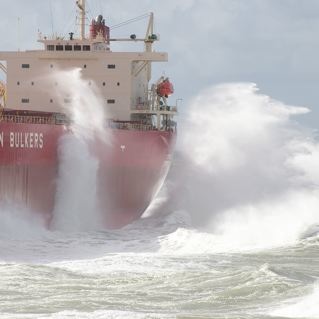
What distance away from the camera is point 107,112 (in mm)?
30766

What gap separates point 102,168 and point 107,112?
3.15m

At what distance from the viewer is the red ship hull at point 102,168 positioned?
24.5 meters

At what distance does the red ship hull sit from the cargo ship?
1.2 inches

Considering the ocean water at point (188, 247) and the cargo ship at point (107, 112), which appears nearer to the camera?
the ocean water at point (188, 247)

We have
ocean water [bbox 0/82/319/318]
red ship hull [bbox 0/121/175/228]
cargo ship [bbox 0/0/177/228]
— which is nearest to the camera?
ocean water [bbox 0/82/319/318]

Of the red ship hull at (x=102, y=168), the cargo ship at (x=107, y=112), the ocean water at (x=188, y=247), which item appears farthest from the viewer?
the cargo ship at (x=107, y=112)

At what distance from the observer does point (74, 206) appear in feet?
87.6

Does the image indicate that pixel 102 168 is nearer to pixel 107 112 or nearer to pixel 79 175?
Answer: pixel 79 175

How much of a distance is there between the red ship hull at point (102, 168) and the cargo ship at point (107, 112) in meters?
0.03

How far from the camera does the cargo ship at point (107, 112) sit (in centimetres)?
2630

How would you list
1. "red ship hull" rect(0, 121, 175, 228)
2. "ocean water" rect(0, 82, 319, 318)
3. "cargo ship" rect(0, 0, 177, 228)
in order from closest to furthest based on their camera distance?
"ocean water" rect(0, 82, 319, 318), "red ship hull" rect(0, 121, 175, 228), "cargo ship" rect(0, 0, 177, 228)

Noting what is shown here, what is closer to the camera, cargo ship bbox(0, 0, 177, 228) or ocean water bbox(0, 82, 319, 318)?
ocean water bbox(0, 82, 319, 318)

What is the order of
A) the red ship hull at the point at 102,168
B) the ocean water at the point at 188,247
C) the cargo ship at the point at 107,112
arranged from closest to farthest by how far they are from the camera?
the ocean water at the point at 188,247 → the red ship hull at the point at 102,168 → the cargo ship at the point at 107,112

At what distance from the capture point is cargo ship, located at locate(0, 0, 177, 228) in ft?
86.3
